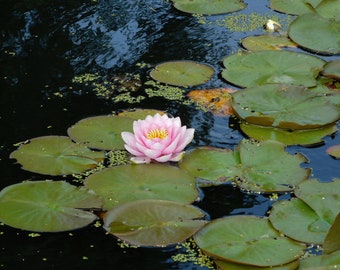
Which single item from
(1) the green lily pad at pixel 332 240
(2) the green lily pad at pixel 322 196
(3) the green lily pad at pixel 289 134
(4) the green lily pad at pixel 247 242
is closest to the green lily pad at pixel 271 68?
(3) the green lily pad at pixel 289 134

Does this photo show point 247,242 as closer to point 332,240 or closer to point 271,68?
point 332,240

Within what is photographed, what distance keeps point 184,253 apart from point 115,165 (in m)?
0.53

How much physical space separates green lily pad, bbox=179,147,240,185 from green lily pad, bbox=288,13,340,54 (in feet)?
3.63

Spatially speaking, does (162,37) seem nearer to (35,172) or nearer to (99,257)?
(35,172)

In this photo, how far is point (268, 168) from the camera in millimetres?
2385

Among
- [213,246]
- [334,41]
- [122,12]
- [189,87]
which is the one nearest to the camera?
[213,246]

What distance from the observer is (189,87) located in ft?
9.91

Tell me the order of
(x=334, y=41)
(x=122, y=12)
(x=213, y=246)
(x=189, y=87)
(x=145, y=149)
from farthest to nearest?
(x=122, y=12)
(x=334, y=41)
(x=189, y=87)
(x=145, y=149)
(x=213, y=246)

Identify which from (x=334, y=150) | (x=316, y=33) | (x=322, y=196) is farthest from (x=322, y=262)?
(x=316, y=33)

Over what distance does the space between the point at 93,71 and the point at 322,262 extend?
1680 millimetres

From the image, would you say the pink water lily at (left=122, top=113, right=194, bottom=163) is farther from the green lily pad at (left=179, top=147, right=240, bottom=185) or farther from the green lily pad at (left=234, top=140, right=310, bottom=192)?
the green lily pad at (left=234, top=140, right=310, bottom=192)

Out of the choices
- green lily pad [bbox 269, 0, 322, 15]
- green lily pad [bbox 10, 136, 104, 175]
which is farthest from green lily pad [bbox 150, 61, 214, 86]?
green lily pad [bbox 269, 0, 322, 15]

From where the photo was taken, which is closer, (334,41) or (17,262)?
(17,262)

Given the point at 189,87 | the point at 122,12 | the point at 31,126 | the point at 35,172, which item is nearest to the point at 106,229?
the point at 35,172
